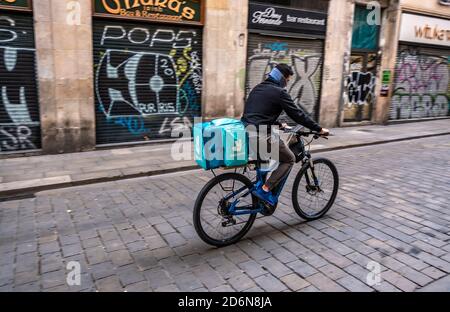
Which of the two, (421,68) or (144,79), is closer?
(144,79)

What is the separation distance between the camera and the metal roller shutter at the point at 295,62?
10984mm

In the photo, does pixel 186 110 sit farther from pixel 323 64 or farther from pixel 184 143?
pixel 323 64

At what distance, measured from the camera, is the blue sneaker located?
14.0ft

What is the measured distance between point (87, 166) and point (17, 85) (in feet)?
7.93

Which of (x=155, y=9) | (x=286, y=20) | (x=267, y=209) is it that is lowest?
(x=267, y=209)

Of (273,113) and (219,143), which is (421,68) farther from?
(219,143)

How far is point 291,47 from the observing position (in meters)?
11.7

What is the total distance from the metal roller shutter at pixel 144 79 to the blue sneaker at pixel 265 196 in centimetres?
585

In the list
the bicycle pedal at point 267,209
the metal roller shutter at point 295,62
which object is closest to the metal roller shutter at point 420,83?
the metal roller shutter at point 295,62

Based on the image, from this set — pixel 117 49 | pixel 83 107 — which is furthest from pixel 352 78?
pixel 83 107

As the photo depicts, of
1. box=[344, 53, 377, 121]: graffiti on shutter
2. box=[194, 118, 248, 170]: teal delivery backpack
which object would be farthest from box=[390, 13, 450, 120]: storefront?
box=[194, 118, 248, 170]: teal delivery backpack

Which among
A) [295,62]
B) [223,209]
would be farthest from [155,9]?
[223,209]

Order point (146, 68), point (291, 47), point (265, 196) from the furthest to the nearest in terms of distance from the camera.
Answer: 1. point (291, 47)
2. point (146, 68)
3. point (265, 196)

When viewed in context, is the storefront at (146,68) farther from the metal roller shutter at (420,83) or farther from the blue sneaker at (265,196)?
the metal roller shutter at (420,83)
